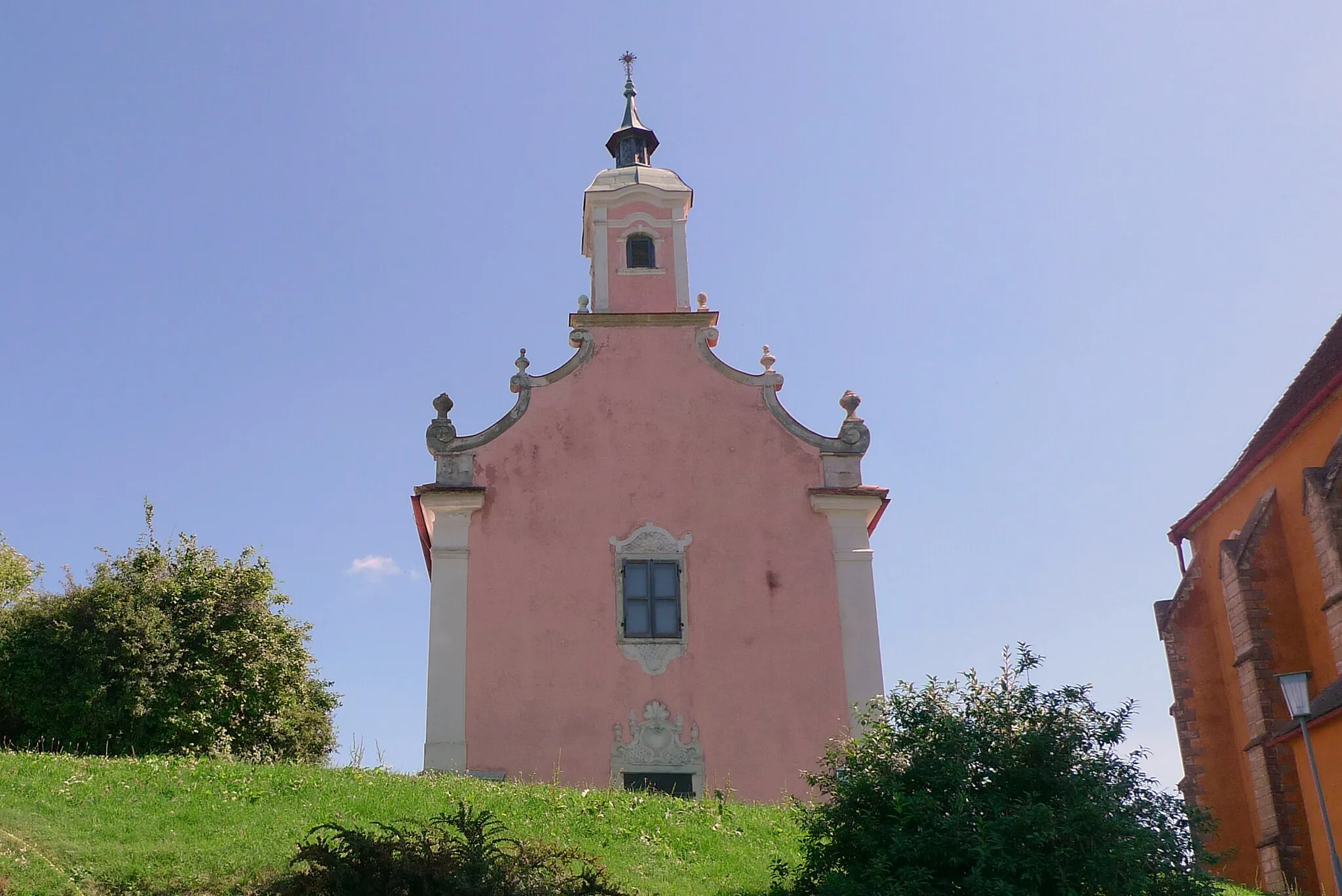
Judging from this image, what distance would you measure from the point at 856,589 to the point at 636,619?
11.4 ft

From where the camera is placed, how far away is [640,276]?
2222 centimetres

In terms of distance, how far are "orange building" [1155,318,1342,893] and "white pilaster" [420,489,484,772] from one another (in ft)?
34.0

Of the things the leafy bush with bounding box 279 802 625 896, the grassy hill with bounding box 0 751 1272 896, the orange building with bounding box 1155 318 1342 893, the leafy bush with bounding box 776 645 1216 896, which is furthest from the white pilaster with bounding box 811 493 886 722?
the leafy bush with bounding box 279 802 625 896

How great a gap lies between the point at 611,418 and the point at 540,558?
269 centimetres

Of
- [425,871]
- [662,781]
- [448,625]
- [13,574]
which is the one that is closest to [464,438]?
[448,625]

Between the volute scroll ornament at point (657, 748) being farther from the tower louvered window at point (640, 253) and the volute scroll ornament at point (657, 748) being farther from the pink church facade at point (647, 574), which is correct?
the tower louvered window at point (640, 253)

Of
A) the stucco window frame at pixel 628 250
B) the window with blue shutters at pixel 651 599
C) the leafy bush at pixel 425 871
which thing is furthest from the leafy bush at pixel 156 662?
the leafy bush at pixel 425 871

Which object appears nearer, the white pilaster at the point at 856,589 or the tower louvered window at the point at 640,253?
the white pilaster at the point at 856,589

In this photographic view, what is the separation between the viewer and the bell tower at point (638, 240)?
2205cm

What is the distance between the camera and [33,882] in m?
10.2

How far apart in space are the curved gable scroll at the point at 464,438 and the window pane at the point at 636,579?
2916 mm

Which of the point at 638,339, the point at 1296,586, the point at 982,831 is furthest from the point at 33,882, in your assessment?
the point at 1296,586

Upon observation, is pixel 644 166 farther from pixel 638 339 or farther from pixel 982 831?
pixel 982 831

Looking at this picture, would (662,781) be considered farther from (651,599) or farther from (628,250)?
(628,250)
